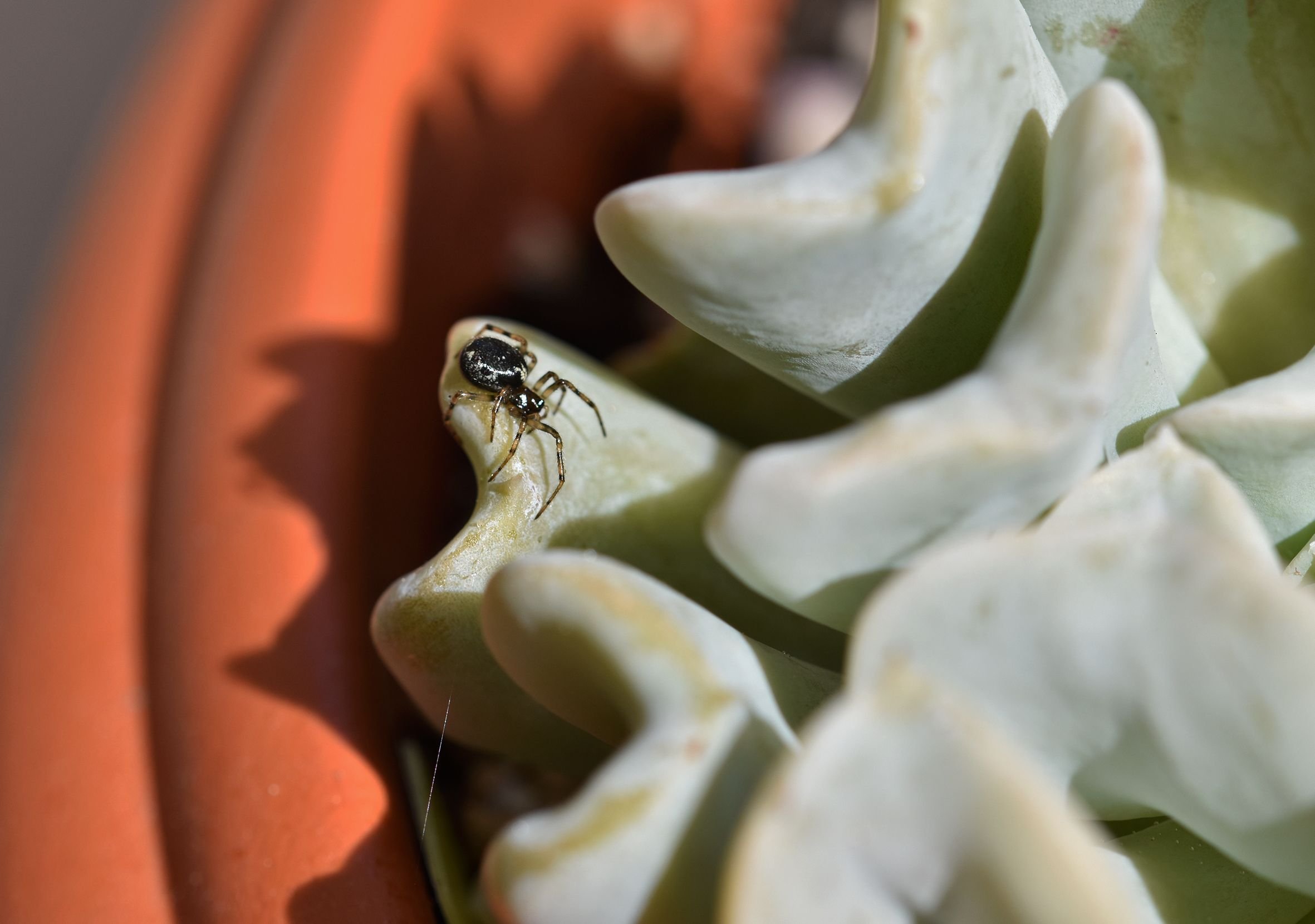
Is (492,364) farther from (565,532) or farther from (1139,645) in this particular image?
(1139,645)

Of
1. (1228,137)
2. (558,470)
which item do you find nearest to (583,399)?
(558,470)

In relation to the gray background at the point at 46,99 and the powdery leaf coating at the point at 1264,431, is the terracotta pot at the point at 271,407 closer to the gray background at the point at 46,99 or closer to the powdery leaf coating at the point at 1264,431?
the powdery leaf coating at the point at 1264,431

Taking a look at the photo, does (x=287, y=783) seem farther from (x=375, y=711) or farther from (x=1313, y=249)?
(x=1313, y=249)

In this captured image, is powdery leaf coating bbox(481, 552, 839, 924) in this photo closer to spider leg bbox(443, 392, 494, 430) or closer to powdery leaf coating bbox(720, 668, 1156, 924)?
powdery leaf coating bbox(720, 668, 1156, 924)

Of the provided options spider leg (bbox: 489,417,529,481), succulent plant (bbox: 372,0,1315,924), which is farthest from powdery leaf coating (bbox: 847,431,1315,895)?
spider leg (bbox: 489,417,529,481)

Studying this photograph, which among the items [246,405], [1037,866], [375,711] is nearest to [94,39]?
[246,405]
